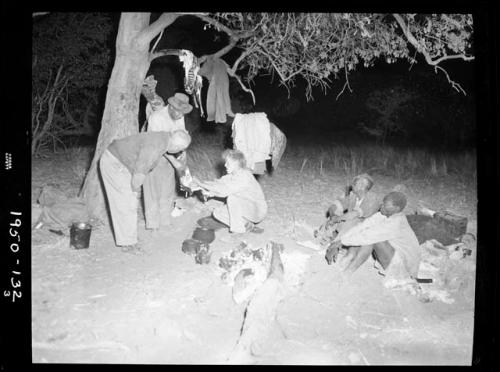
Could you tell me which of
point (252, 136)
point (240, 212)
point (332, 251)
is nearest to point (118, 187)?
point (240, 212)

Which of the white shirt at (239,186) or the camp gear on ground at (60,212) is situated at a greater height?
the white shirt at (239,186)

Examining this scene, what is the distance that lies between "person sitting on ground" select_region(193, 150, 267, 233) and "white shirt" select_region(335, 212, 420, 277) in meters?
1.24

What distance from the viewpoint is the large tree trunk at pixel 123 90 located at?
5.01 m

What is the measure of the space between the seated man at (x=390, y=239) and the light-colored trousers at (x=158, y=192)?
7.21 ft

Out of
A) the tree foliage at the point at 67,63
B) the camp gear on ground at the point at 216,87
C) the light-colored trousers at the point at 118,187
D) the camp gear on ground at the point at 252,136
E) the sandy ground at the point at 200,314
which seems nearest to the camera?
the sandy ground at the point at 200,314

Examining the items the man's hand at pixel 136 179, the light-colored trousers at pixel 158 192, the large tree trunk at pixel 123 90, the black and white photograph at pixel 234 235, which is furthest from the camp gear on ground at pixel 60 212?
the man's hand at pixel 136 179

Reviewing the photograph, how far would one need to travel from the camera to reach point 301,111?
1661 centimetres

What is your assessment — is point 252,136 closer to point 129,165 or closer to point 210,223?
point 210,223

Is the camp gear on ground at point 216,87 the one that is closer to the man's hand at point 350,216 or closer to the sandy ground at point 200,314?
the sandy ground at point 200,314

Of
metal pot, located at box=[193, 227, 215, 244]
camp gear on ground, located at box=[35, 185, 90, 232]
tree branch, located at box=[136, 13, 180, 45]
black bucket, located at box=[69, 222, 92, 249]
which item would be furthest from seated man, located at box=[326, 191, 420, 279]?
tree branch, located at box=[136, 13, 180, 45]

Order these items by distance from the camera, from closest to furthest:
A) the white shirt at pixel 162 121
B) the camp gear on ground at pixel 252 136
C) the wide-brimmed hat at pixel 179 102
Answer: the wide-brimmed hat at pixel 179 102 < the white shirt at pixel 162 121 < the camp gear on ground at pixel 252 136

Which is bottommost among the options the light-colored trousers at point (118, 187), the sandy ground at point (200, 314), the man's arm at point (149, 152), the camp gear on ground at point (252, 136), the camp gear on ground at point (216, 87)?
the sandy ground at point (200, 314)

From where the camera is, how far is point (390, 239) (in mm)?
3998

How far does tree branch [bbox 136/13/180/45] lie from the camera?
4898 mm
